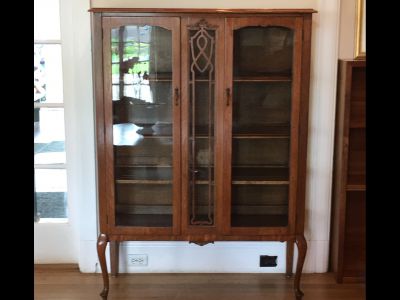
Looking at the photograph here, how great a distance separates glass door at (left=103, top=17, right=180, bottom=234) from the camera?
8.16ft

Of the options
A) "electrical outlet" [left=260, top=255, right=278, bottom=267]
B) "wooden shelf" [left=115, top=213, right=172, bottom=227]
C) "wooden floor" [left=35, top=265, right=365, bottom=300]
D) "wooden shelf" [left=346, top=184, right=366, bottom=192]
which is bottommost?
"wooden floor" [left=35, top=265, right=365, bottom=300]

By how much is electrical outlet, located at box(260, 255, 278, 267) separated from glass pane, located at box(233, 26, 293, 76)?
3.81 feet

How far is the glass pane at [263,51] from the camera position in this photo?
2.50m

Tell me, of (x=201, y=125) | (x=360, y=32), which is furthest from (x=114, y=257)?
(x=360, y=32)

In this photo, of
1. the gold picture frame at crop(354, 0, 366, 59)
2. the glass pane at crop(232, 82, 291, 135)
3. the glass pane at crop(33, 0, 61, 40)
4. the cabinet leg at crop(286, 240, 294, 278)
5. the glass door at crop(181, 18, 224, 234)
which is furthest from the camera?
the cabinet leg at crop(286, 240, 294, 278)

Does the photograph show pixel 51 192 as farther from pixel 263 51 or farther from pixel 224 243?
pixel 263 51

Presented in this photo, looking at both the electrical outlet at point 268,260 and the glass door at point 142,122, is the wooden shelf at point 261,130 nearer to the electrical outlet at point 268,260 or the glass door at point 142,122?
the glass door at point 142,122

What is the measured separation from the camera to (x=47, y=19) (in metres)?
2.91

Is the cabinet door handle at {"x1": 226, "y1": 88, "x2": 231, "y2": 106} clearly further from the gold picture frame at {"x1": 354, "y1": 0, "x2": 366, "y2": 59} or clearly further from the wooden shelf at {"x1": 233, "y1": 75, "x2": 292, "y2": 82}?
the gold picture frame at {"x1": 354, "y1": 0, "x2": 366, "y2": 59}

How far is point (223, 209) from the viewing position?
8.61 ft

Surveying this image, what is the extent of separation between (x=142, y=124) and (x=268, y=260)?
117cm

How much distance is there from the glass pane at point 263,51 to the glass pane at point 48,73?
1.12m

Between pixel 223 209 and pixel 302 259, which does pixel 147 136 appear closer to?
pixel 223 209

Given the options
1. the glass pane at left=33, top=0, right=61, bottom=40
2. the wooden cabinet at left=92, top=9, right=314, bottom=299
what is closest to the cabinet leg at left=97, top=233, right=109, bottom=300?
the wooden cabinet at left=92, top=9, right=314, bottom=299
